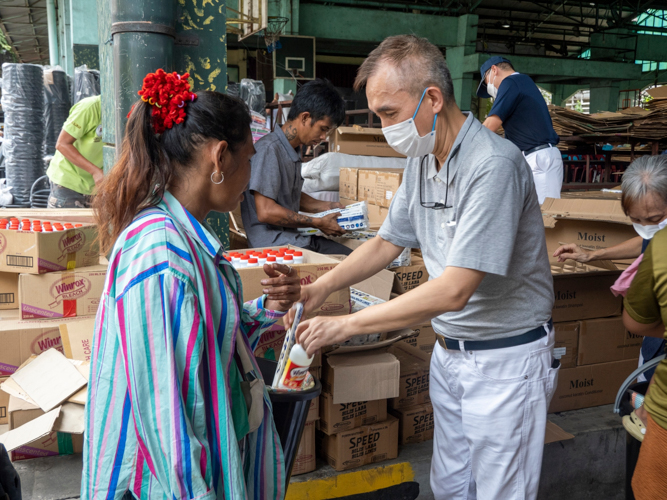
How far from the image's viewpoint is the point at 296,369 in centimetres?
155

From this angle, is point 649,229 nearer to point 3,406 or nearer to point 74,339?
point 74,339

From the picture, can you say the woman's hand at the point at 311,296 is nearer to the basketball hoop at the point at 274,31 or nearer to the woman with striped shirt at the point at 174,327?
the woman with striped shirt at the point at 174,327

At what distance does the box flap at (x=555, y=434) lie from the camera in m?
2.76

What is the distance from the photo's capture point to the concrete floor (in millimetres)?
2428

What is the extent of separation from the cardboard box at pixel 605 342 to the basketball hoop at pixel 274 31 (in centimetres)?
1121

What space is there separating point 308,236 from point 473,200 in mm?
2122

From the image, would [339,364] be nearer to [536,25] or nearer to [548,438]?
[548,438]

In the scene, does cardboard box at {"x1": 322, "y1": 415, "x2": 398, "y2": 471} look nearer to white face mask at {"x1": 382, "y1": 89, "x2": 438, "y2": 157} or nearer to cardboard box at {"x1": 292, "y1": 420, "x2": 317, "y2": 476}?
cardboard box at {"x1": 292, "y1": 420, "x2": 317, "y2": 476}

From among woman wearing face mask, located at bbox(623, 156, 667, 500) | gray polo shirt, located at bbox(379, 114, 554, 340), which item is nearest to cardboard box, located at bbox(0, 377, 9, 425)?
gray polo shirt, located at bbox(379, 114, 554, 340)

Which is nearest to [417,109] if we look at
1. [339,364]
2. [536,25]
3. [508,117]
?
[339,364]

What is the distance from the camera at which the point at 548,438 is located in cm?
275

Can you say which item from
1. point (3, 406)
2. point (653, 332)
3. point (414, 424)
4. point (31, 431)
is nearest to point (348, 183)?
point (414, 424)

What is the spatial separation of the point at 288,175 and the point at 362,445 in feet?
5.58

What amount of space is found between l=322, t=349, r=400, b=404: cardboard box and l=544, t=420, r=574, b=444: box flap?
87 cm
